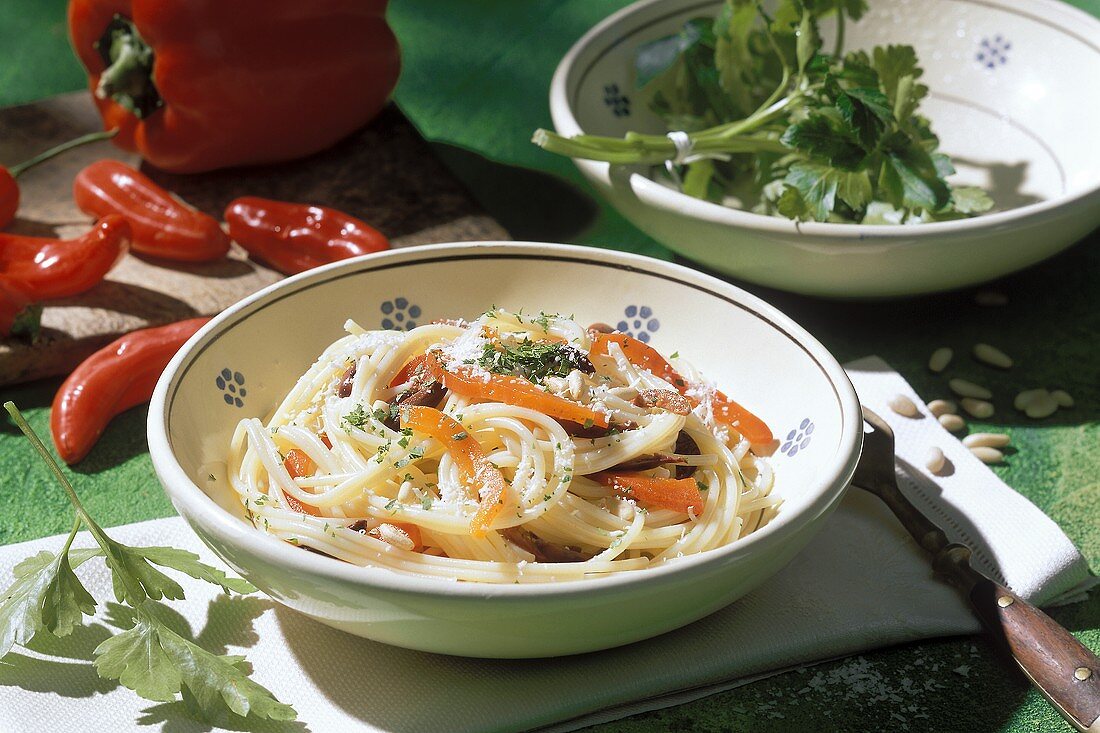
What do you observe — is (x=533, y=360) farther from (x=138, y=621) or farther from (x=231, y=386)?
(x=138, y=621)

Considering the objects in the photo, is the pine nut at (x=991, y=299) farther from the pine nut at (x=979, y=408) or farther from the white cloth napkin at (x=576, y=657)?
the white cloth napkin at (x=576, y=657)

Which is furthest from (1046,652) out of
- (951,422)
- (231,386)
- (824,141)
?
(231,386)

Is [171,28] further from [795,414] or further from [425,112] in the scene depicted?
[795,414]

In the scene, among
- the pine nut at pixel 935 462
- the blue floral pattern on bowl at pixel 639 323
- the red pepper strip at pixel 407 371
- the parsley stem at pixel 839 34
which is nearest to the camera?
the red pepper strip at pixel 407 371

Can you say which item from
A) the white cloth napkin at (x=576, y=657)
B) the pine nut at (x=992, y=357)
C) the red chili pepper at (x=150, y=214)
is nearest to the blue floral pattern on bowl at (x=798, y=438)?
the white cloth napkin at (x=576, y=657)

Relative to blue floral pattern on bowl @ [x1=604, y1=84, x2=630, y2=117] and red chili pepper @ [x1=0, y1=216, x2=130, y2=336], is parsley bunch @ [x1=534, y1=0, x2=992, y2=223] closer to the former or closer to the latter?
blue floral pattern on bowl @ [x1=604, y1=84, x2=630, y2=117]

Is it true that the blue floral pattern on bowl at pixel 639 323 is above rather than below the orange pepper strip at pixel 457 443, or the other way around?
below
